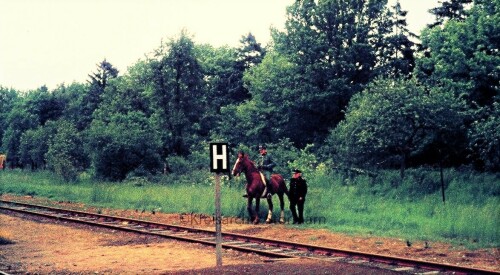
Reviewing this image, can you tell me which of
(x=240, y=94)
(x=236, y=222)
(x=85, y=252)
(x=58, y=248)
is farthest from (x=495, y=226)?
(x=240, y=94)

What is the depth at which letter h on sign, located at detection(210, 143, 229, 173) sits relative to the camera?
11.0 meters

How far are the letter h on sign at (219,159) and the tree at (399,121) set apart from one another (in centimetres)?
1790

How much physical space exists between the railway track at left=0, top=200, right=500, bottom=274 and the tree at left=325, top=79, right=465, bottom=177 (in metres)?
12.8

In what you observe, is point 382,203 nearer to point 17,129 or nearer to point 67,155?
point 67,155

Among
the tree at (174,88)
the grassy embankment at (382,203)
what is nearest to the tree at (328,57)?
the tree at (174,88)

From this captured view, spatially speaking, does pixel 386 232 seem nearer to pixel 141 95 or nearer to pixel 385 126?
pixel 385 126

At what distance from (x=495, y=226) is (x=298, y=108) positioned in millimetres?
33549

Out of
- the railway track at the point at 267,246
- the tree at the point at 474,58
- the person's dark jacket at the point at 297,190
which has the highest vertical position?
the tree at the point at 474,58

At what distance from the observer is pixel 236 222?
69.9 ft

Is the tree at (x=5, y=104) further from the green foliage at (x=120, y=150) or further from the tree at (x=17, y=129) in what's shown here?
the green foliage at (x=120, y=150)

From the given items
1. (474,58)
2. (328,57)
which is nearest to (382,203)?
(474,58)

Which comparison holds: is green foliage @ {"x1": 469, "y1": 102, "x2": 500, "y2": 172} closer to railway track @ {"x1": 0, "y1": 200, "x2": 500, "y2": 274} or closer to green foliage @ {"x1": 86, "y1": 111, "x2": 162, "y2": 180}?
railway track @ {"x1": 0, "y1": 200, "x2": 500, "y2": 274}

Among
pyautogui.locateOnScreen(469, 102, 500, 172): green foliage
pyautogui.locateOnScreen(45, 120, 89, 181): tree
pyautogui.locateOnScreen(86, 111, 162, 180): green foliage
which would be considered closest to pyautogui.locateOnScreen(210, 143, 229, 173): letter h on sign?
pyautogui.locateOnScreen(469, 102, 500, 172): green foliage

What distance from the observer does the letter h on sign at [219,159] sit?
435 inches
